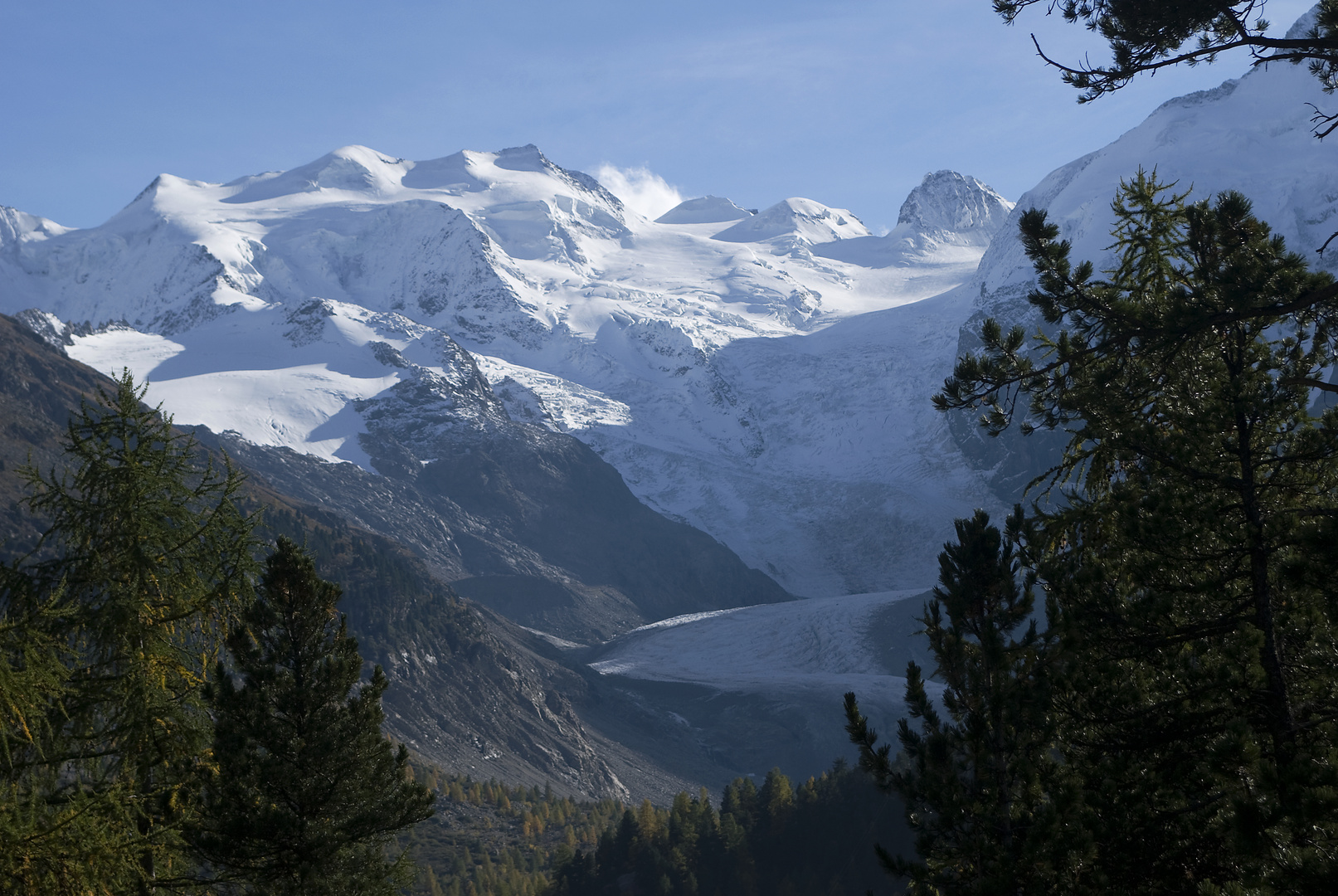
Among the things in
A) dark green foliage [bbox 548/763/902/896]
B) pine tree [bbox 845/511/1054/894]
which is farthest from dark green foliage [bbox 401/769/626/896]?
pine tree [bbox 845/511/1054/894]

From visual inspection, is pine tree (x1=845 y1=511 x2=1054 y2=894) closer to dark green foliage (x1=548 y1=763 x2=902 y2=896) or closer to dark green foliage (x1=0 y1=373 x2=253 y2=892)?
dark green foliage (x1=0 y1=373 x2=253 y2=892)

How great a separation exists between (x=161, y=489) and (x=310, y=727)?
6.30 metres

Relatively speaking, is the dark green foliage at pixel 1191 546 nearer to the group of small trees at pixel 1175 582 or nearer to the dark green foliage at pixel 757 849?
the group of small trees at pixel 1175 582

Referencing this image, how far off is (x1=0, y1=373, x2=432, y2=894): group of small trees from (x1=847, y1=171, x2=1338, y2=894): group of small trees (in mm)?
7830

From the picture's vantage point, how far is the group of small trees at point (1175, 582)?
27.4 feet

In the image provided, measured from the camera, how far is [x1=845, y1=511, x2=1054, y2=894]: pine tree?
1157 centimetres

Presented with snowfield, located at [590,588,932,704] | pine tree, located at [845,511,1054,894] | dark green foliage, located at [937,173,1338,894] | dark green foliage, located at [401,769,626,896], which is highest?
dark green foliage, located at [937,173,1338,894]

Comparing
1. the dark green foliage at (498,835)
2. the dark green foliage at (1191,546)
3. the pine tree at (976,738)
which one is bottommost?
the dark green foliage at (498,835)

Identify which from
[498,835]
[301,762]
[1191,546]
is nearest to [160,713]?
[301,762]

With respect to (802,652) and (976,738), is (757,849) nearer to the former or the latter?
(802,652)

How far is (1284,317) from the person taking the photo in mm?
10047

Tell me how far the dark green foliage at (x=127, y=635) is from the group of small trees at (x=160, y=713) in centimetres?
2

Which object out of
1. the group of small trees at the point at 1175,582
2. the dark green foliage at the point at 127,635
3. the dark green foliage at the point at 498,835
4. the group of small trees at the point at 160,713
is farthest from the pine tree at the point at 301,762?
the dark green foliage at the point at 498,835

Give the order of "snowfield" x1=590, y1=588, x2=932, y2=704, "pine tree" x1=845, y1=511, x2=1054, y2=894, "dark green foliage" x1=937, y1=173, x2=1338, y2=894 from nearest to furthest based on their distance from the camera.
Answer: "dark green foliage" x1=937, y1=173, x2=1338, y2=894 → "pine tree" x1=845, y1=511, x2=1054, y2=894 → "snowfield" x1=590, y1=588, x2=932, y2=704
